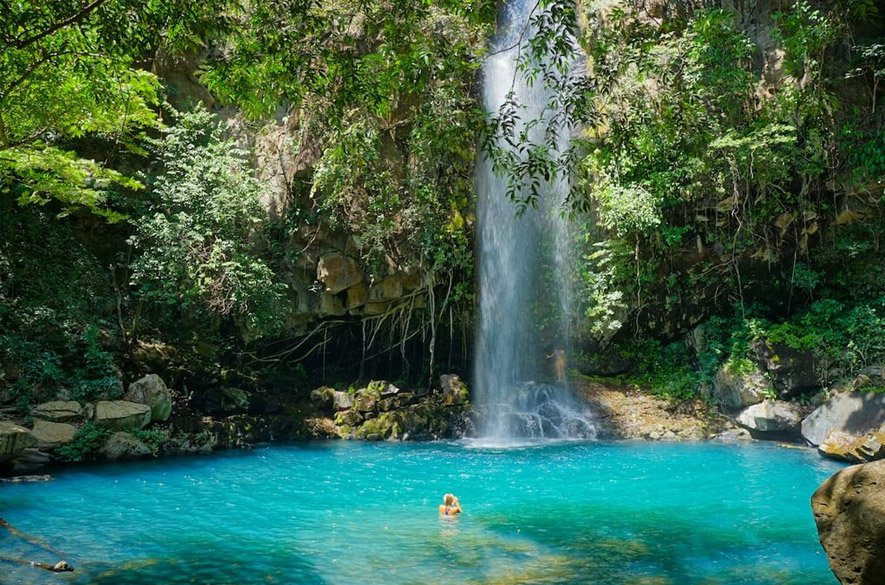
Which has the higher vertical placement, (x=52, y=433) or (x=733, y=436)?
(x=733, y=436)

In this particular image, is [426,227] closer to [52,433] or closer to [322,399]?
[322,399]

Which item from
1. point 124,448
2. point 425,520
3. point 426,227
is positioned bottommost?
point 425,520

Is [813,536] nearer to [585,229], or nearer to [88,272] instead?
[585,229]

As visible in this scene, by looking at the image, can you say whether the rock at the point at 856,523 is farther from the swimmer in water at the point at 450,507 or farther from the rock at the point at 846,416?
the rock at the point at 846,416

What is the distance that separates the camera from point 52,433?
9.95m

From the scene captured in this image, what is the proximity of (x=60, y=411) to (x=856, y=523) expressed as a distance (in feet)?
35.7

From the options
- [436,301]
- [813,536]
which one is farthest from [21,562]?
[436,301]

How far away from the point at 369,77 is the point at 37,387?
331 inches

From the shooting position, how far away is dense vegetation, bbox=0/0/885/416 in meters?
11.7

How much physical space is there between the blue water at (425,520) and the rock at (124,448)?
376mm

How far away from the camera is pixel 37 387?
10.5m

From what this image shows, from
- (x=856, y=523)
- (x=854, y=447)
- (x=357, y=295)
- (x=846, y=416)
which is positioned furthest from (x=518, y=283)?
(x=856, y=523)

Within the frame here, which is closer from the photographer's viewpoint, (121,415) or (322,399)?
(121,415)

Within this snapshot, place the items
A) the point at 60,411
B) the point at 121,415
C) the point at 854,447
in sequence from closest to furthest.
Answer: the point at 60,411
the point at 854,447
the point at 121,415
